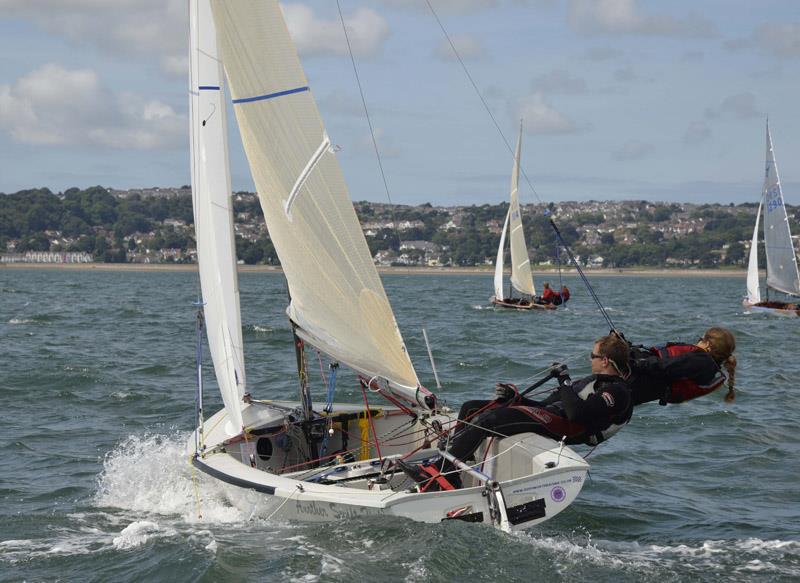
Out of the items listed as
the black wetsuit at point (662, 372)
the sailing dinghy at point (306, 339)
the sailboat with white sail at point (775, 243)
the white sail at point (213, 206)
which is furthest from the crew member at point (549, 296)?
the black wetsuit at point (662, 372)

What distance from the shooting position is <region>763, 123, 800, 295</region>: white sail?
31.0m

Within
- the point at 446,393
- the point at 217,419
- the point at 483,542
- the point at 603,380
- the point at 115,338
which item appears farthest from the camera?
the point at 115,338

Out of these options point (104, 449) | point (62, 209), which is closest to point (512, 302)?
point (104, 449)

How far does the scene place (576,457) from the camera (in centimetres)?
585

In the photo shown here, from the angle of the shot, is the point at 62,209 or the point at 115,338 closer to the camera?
the point at 115,338

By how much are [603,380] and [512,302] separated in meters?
27.1

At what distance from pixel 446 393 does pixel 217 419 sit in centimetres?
429

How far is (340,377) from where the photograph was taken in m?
12.9

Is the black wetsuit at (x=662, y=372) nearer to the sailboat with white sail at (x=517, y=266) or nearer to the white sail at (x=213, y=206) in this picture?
the white sail at (x=213, y=206)

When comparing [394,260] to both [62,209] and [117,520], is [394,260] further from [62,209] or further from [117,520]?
[117,520]

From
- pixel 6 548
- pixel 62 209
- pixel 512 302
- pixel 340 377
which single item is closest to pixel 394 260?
pixel 62 209

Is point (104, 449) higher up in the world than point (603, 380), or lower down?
lower down

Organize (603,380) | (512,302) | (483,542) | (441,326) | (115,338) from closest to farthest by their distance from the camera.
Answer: (483,542) < (603,380) < (115,338) < (441,326) < (512,302)

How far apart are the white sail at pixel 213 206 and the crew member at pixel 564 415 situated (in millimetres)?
1603
